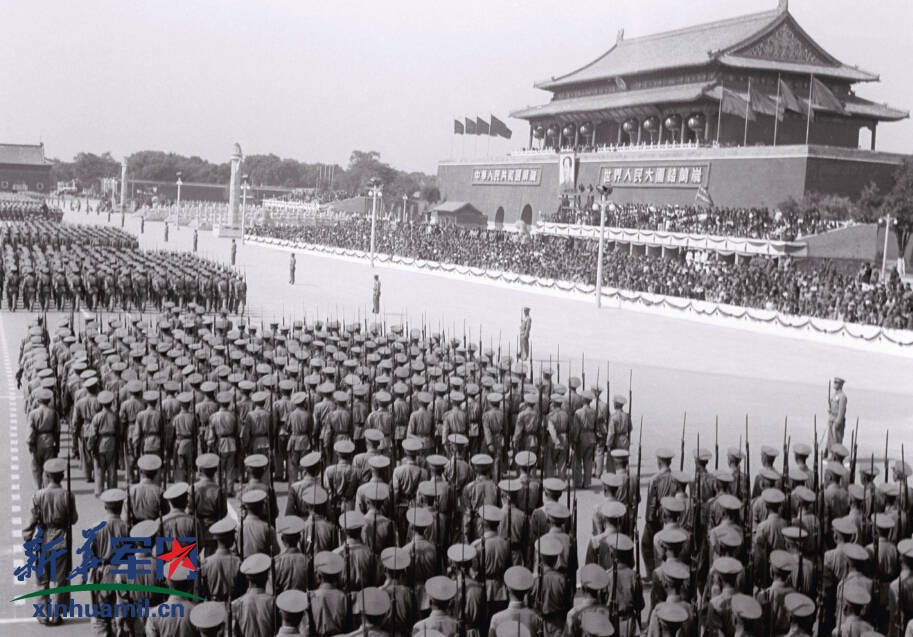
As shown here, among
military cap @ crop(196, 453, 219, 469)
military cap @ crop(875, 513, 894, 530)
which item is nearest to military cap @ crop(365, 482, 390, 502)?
military cap @ crop(196, 453, 219, 469)

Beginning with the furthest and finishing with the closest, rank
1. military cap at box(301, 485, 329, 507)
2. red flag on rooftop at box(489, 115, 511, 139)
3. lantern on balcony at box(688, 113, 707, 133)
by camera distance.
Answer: red flag on rooftop at box(489, 115, 511, 139) → lantern on balcony at box(688, 113, 707, 133) → military cap at box(301, 485, 329, 507)

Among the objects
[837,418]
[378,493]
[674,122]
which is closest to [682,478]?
[378,493]

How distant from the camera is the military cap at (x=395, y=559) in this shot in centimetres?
577

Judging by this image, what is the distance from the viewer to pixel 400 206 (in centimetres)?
9062

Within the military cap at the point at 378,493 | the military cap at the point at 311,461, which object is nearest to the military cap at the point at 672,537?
the military cap at the point at 378,493

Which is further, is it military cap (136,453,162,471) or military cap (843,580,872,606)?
military cap (136,453,162,471)

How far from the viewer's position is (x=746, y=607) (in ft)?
17.5

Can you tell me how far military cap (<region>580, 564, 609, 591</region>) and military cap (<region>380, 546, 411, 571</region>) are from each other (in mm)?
1044

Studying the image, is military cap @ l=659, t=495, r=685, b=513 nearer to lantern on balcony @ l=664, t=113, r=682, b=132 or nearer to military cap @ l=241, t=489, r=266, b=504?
military cap @ l=241, t=489, r=266, b=504

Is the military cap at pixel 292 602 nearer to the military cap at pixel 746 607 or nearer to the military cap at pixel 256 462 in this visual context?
the military cap at pixel 746 607

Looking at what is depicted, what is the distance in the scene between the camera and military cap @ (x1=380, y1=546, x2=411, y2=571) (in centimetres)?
577

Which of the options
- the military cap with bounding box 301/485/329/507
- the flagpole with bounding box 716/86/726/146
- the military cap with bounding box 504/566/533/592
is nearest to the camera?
the military cap with bounding box 504/566/533/592

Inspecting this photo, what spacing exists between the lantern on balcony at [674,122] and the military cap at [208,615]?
45157 mm

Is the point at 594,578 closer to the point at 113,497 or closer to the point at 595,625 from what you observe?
the point at 595,625
